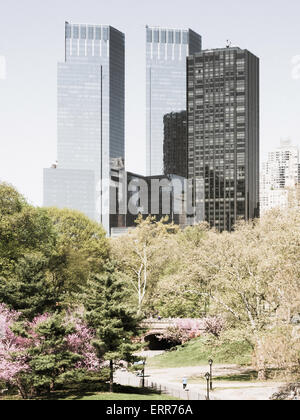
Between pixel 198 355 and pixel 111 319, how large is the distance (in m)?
20.2

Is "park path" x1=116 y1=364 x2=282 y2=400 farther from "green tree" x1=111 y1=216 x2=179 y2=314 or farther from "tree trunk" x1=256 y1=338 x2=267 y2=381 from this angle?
"green tree" x1=111 y1=216 x2=179 y2=314

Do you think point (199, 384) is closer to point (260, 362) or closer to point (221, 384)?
point (221, 384)

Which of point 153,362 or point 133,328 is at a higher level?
point 133,328

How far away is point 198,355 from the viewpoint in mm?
55875

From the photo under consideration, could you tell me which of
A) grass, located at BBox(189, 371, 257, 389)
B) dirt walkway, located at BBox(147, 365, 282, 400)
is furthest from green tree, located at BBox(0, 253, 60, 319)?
grass, located at BBox(189, 371, 257, 389)

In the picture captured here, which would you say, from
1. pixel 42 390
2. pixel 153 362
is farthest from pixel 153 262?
pixel 42 390

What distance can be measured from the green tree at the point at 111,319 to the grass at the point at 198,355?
715 cm

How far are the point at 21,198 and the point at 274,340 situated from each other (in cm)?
4060

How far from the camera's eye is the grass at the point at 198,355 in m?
46.0

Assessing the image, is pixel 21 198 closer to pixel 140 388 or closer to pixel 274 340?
pixel 140 388

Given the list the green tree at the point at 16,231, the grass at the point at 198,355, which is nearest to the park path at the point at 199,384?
the grass at the point at 198,355

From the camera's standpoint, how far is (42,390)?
1497 inches

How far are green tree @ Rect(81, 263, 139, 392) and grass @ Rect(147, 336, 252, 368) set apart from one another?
23.5ft

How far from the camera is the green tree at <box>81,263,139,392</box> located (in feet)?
126
